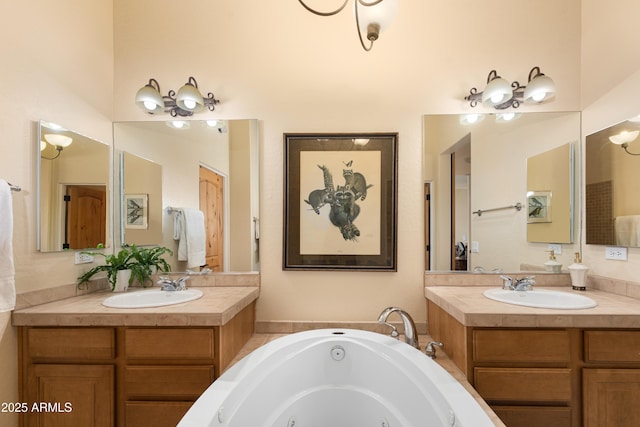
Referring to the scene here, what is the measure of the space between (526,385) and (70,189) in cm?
262

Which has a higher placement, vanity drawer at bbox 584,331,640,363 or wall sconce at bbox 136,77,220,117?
wall sconce at bbox 136,77,220,117

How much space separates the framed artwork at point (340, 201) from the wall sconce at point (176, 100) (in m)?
0.63

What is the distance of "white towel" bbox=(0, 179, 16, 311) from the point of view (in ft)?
3.97

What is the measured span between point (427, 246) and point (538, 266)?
2.50 feet

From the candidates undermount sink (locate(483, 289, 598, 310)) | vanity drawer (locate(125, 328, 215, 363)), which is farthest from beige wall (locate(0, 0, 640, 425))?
vanity drawer (locate(125, 328, 215, 363))

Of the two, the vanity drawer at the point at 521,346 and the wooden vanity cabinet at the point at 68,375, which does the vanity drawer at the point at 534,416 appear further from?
the wooden vanity cabinet at the point at 68,375

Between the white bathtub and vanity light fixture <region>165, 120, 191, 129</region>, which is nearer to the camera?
the white bathtub

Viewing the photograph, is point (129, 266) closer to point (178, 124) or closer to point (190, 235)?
point (190, 235)

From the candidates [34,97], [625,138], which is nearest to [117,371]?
[34,97]

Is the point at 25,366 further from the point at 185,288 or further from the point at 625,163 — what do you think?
the point at 625,163

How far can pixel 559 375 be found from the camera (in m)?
1.27

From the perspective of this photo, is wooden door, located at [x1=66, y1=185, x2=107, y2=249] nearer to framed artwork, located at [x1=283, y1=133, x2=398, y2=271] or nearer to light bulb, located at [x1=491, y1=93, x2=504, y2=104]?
framed artwork, located at [x1=283, y1=133, x2=398, y2=271]

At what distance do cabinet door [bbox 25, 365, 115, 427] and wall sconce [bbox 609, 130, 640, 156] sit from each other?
297 centimetres

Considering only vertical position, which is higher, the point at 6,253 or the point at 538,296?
the point at 6,253
